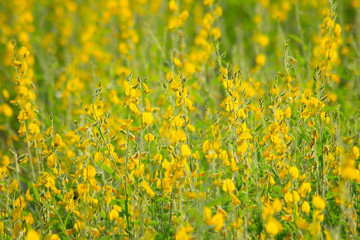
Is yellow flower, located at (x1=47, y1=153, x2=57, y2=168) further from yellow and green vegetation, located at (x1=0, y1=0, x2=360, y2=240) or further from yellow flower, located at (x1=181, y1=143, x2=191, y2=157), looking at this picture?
yellow flower, located at (x1=181, y1=143, x2=191, y2=157)

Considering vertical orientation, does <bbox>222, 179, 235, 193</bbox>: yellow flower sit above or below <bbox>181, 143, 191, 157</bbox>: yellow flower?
below

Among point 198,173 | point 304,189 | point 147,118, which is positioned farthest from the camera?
point 198,173

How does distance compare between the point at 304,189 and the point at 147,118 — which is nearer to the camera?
the point at 304,189

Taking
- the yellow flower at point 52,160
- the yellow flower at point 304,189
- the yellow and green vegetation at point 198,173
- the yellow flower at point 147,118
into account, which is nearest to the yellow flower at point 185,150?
the yellow and green vegetation at point 198,173

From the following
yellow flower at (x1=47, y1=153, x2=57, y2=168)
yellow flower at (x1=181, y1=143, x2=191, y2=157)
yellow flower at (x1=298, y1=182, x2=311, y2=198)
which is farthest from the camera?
yellow flower at (x1=47, y1=153, x2=57, y2=168)

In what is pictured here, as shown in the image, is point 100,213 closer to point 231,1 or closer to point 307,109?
point 307,109

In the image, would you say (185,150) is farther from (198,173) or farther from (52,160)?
(52,160)

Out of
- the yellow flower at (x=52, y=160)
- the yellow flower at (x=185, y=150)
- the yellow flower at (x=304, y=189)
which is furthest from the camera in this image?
the yellow flower at (x=52, y=160)

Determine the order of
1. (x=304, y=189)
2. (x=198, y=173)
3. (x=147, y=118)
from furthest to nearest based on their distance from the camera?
(x=198, y=173) < (x=147, y=118) < (x=304, y=189)

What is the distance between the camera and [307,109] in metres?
1.91

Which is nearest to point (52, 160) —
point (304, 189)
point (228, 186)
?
point (228, 186)

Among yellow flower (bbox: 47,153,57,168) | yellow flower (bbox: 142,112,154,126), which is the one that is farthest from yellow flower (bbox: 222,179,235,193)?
yellow flower (bbox: 47,153,57,168)

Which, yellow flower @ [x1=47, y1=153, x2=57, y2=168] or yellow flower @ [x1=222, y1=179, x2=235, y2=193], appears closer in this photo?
yellow flower @ [x1=222, y1=179, x2=235, y2=193]

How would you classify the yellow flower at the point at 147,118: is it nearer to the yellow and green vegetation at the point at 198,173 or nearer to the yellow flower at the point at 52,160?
the yellow and green vegetation at the point at 198,173
